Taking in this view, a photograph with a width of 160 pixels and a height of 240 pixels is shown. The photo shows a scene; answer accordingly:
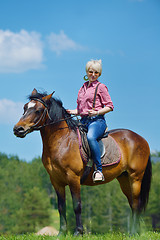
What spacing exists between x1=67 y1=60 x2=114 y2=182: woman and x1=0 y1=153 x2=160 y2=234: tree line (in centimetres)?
4850

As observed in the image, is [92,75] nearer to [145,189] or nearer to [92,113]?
[92,113]

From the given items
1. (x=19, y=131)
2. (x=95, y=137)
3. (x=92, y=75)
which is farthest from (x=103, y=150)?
(x=19, y=131)

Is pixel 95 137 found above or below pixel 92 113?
below

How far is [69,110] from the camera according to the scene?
24.1 feet

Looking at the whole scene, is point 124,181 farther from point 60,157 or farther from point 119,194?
point 119,194

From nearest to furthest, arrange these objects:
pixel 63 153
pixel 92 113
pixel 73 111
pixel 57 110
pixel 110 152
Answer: pixel 63 153 → pixel 92 113 → pixel 57 110 → pixel 110 152 → pixel 73 111

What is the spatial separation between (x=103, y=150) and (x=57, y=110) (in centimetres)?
134

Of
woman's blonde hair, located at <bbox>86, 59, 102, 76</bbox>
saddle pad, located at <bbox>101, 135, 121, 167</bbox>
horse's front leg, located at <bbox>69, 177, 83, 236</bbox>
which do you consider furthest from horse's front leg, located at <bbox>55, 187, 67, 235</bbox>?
Result: woman's blonde hair, located at <bbox>86, 59, 102, 76</bbox>

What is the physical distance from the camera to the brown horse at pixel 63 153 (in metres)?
6.46

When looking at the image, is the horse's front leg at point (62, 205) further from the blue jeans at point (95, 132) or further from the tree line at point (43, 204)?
the tree line at point (43, 204)

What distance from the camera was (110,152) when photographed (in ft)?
23.6

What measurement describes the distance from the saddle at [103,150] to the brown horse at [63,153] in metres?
0.10

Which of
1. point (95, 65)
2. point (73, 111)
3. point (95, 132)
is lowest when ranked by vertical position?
point (95, 132)

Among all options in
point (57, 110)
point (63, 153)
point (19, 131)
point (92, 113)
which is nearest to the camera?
point (19, 131)
